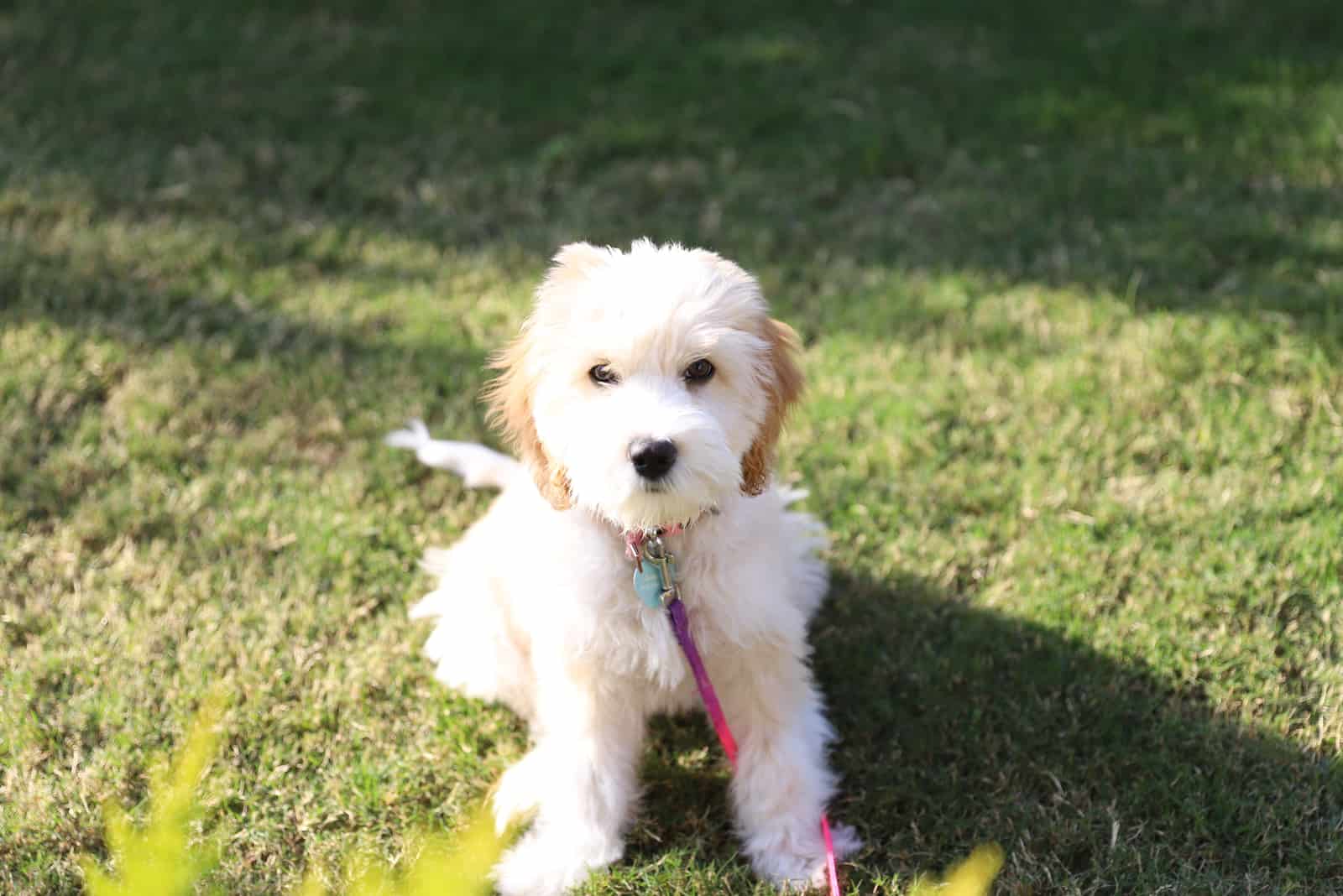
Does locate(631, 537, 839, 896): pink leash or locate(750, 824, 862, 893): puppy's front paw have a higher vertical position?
locate(631, 537, 839, 896): pink leash

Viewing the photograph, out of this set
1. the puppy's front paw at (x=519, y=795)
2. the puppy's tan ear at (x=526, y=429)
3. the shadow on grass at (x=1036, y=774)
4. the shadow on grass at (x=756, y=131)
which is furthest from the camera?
the shadow on grass at (x=756, y=131)

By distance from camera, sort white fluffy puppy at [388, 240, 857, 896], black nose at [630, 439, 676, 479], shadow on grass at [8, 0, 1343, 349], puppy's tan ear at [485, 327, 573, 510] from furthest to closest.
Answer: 1. shadow on grass at [8, 0, 1343, 349]
2. puppy's tan ear at [485, 327, 573, 510]
3. white fluffy puppy at [388, 240, 857, 896]
4. black nose at [630, 439, 676, 479]

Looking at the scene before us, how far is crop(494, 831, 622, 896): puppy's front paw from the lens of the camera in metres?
2.81

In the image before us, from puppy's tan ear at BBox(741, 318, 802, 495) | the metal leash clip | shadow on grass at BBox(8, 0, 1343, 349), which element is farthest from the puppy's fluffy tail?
shadow on grass at BBox(8, 0, 1343, 349)

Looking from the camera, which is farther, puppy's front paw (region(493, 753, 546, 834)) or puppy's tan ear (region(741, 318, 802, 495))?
puppy's front paw (region(493, 753, 546, 834))

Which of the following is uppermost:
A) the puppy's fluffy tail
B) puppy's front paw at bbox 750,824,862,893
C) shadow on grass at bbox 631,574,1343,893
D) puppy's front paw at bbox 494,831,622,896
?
the puppy's fluffy tail

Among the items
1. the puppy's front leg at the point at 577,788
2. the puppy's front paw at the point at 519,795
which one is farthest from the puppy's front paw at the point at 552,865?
the puppy's front paw at the point at 519,795

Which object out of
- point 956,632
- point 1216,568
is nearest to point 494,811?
point 956,632

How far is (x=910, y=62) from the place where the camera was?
6.79m

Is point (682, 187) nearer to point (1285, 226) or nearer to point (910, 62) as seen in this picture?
point (910, 62)

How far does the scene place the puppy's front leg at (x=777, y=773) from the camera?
2.82 m

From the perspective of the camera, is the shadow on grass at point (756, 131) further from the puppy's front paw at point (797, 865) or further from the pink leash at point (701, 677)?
the puppy's front paw at point (797, 865)

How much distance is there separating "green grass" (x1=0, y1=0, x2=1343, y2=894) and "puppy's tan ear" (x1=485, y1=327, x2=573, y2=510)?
0.94 m

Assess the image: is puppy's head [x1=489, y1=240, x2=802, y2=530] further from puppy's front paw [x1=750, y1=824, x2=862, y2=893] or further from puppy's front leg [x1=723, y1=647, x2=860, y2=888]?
puppy's front paw [x1=750, y1=824, x2=862, y2=893]
